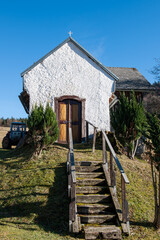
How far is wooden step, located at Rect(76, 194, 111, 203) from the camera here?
6266mm

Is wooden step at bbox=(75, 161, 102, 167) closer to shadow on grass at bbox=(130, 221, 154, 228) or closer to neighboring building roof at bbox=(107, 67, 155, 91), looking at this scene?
shadow on grass at bbox=(130, 221, 154, 228)

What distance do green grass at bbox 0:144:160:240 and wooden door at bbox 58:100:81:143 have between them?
118 inches

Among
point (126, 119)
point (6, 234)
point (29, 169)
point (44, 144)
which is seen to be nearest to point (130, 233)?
point (6, 234)

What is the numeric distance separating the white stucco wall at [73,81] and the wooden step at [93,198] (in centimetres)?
666

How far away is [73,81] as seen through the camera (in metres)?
12.9

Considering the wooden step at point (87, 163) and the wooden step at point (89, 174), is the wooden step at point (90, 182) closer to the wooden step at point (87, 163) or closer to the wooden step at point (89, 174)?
the wooden step at point (89, 174)

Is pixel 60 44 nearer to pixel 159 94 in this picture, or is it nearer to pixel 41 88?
pixel 41 88

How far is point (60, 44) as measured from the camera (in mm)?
12898

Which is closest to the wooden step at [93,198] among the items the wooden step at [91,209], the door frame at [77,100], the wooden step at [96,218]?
→ the wooden step at [91,209]

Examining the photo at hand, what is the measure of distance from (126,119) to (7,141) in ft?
28.7

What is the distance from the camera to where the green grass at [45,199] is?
5332 mm

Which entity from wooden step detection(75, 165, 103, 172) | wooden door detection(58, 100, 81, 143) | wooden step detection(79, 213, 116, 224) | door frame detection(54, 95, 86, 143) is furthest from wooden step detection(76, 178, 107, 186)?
wooden door detection(58, 100, 81, 143)

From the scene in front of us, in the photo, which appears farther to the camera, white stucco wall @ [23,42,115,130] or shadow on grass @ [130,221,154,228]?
white stucco wall @ [23,42,115,130]

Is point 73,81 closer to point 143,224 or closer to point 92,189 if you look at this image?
point 92,189
